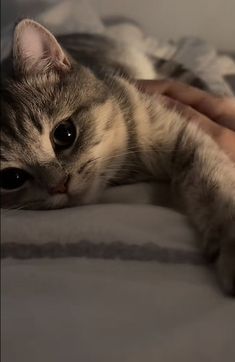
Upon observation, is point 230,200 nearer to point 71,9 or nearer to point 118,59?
Result: point 118,59

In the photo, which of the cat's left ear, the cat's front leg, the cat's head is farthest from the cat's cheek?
the cat's left ear

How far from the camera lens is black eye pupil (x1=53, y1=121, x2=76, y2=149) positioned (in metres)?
0.88

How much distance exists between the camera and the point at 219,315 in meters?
0.56

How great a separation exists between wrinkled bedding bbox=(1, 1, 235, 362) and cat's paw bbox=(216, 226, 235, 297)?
1 cm

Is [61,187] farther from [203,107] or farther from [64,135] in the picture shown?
[203,107]

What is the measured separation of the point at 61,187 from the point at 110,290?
275 millimetres

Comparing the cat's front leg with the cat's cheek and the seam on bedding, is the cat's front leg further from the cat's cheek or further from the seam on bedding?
the cat's cheek

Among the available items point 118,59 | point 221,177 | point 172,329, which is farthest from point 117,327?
point 118,59

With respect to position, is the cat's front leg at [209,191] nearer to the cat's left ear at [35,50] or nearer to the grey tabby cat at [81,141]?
the grey tabby cat at [81,141]

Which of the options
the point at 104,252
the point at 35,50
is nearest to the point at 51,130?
the point at 35,50

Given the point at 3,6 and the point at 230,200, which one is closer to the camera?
the point at 230,200

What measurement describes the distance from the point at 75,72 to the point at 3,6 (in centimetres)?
65

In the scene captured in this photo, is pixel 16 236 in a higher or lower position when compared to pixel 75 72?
lower

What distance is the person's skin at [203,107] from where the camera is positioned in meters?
0.96
